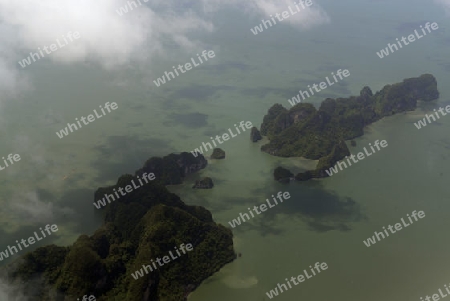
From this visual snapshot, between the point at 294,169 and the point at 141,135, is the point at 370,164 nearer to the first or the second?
the point at 294,169

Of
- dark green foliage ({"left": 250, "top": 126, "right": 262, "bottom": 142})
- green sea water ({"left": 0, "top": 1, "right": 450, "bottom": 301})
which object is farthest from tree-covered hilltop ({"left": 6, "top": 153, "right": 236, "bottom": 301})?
dark green foliage ({"left": 250, "top": 126, "right": 262, "bottom": 142})

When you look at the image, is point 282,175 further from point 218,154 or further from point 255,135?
point 255,135

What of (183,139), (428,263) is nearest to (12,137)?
(183,139)

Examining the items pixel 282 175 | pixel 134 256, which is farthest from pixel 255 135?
pixel 134 256

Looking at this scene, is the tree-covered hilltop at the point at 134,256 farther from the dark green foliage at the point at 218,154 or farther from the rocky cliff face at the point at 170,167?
the dark green foliage at the point at 218,154

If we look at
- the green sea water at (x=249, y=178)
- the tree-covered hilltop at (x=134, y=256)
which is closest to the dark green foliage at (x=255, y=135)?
the green sea water at (x=249, y=178)

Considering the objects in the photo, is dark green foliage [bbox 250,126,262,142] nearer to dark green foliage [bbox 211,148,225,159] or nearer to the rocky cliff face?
dark green foliage [bbox 211,148,225,159]
